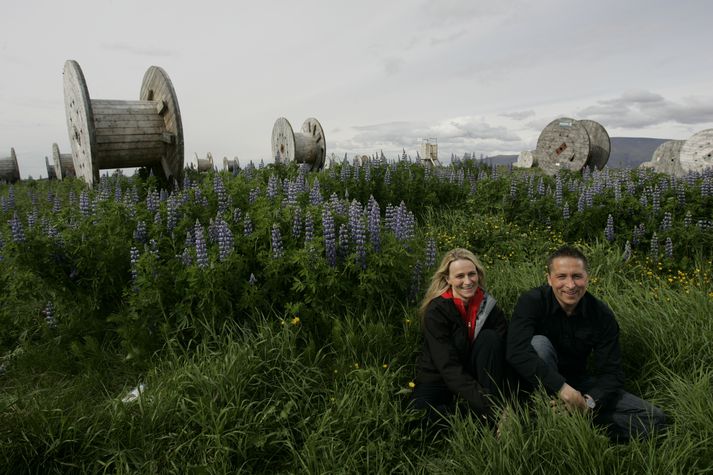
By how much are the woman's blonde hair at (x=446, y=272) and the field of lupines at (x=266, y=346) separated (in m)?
0.39

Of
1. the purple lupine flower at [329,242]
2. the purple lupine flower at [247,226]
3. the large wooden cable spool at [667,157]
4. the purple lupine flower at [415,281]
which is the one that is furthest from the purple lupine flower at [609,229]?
the large wooden cable spool at [667,157]

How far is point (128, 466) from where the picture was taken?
2.78 metres

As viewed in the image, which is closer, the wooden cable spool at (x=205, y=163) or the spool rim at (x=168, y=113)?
the spool rim at (x=168, y=113)

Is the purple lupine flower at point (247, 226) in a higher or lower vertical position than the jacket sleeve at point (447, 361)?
higher

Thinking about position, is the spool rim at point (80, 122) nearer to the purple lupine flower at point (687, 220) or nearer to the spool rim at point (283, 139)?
the spool rim at point (283, 139)

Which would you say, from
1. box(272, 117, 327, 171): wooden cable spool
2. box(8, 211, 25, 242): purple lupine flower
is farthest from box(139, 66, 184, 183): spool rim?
box(8, 211, 25, 242): purple lupine flower

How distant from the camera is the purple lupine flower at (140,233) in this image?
4.51 metres

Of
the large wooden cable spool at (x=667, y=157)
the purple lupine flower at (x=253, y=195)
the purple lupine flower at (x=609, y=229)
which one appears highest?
the large wooden cable spool at (x=667, y=157)

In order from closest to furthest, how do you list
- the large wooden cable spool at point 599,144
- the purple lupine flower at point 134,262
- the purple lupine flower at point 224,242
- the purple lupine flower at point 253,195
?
the purple lupine flower at point 224,242 < the purple lupine flower at point 134,262 < the purple lupine flower at point 253,195 < the large wooden cable spool at point 599,144

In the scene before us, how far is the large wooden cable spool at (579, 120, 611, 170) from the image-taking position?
1520 centimetres

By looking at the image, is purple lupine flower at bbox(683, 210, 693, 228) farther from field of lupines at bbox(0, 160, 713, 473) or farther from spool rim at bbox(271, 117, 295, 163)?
spool rim at bbox(271, 117, 295, 163)

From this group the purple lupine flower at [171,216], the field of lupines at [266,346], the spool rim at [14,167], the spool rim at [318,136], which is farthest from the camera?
the spool rim at [14,167]

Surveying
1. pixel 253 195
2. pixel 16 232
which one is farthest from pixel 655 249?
pixel 16 232

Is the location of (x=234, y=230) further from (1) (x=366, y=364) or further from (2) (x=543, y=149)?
(2) (x=543, y=149)
